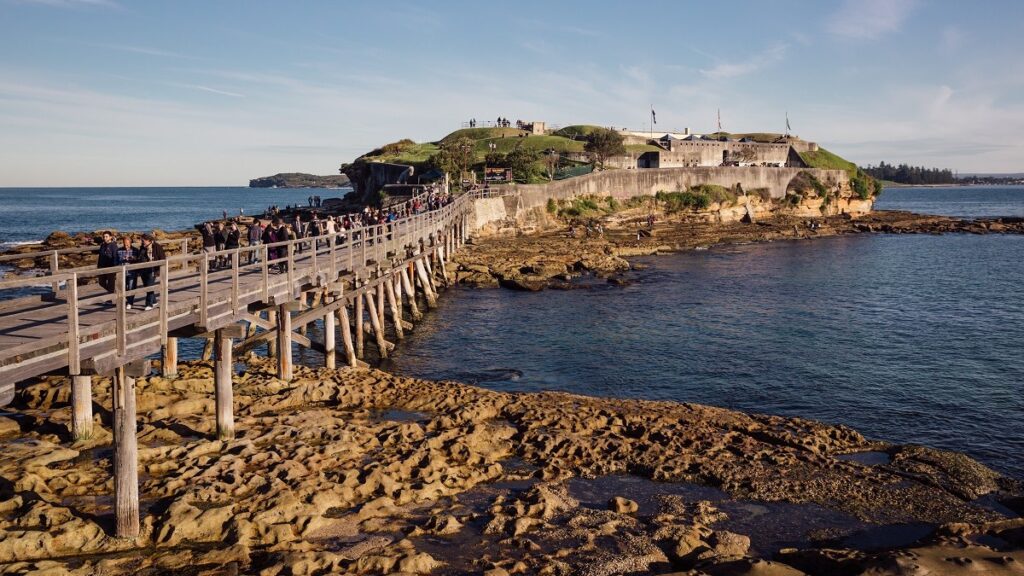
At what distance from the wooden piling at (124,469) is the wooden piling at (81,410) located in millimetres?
3933

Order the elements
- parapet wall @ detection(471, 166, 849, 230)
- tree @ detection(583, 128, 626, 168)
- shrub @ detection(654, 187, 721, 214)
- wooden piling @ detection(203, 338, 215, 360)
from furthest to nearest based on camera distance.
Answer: tree @ detection(583, 128, 626, 168) < shrub @ detection(654, 187, 721, 214) < parapet wall @ detection(471, 166, 849, 230) < wooden piling @ detection(203, 338, 215, 360)

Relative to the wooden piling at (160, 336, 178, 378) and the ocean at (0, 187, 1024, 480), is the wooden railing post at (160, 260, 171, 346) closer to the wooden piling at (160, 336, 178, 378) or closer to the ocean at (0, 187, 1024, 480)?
the wooden piling at (160, 336, 178, 378)

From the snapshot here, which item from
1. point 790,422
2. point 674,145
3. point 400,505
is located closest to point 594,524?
point 400,505

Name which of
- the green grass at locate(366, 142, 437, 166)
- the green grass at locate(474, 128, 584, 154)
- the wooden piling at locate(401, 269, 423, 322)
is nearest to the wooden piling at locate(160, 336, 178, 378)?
the wooden piling at locate(401, 269, 423, 322)

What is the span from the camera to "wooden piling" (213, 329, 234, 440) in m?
13.7

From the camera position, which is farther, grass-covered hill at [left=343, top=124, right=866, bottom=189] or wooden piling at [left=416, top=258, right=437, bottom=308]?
grass-covered hill at [left=343, top=124, right=866, bottom=189]

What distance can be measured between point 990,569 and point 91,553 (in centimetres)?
1186

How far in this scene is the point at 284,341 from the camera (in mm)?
17828

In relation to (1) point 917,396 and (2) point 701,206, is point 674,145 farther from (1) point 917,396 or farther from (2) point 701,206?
(1) point 917,396

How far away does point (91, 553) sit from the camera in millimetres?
9742

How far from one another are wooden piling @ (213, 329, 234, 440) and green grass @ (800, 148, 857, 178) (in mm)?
110718

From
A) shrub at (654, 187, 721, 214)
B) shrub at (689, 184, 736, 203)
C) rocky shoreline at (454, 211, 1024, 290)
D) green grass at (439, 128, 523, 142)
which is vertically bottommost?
rocky shoreline at (454, 211, 1024, 290)

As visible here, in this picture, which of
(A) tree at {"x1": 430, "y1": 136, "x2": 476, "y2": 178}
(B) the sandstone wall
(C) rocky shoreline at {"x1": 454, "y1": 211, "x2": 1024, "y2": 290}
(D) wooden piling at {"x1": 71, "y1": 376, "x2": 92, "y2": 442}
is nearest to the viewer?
(D) wooden piling at {"x1": 71, "y1": 376, "x2": 92, "y2": 442}

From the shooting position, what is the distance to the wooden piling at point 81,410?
44.0 ft
